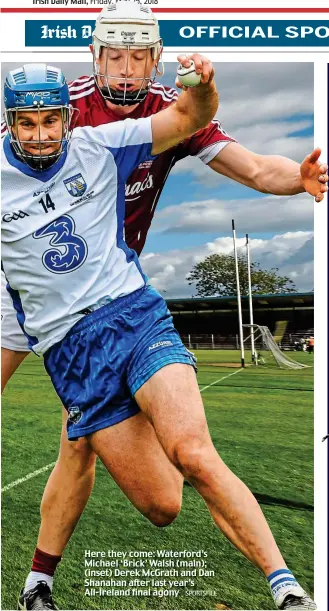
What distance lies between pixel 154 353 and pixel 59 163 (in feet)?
3.14

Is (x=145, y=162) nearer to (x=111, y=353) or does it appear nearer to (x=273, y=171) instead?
(x=273, y=171)

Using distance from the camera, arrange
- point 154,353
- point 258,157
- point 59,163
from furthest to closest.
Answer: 1. point 258,157
2. point 59,163
3. point 154,353

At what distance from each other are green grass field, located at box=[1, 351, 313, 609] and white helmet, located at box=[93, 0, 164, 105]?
2.38 meters

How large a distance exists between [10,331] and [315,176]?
180cm

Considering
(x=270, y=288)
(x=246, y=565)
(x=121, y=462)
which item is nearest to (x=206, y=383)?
(x=270, y=288)

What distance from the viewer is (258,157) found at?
3.97 metres

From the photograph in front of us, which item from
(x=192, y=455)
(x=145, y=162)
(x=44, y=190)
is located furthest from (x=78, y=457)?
(x=145, y=162)

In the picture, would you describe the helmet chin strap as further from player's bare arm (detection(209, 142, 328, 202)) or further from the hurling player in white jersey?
player's bare arm (detection(209, 142, 328, 202))

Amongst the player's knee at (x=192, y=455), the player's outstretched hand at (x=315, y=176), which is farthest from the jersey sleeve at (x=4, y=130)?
the player's knee at (x=192, y=455)

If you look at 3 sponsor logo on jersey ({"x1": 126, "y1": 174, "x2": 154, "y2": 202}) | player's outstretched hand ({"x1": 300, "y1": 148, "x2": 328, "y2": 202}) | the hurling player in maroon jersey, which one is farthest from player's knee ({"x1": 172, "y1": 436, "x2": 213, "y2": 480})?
3 sponsor logo on jersey ({"x1": 126, "y1": 174, "x2": 154, "y2": 202})

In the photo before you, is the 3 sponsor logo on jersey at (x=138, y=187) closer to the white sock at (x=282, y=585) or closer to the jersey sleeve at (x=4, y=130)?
the jersey sleeve at (x=4, y=130)

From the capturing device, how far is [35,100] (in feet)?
11.0

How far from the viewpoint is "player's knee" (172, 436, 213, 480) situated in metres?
3.01

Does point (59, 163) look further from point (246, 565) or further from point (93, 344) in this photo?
point (246, 565)
